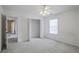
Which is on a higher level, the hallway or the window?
the window

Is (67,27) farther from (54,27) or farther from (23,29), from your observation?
(23,29)

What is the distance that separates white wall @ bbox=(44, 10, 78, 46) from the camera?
392 centimetres

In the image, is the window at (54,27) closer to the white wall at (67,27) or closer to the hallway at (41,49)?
the white wall at (67,27)

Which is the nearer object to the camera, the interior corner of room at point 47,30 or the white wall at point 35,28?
the interior corner of room at point 47,30

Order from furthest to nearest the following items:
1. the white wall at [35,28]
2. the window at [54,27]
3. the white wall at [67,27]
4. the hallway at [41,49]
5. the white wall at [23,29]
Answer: the white wall at [35,28], the white wall at [23,29], the window at [54,27], the white wall at [67,27], the hallway at [41,49]

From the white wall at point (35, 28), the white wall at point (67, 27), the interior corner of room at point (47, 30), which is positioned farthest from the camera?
the white wall at point (35, 28)

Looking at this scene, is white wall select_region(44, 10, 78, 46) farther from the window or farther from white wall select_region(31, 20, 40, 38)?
white wall select_region(31, 20, 40, 38)

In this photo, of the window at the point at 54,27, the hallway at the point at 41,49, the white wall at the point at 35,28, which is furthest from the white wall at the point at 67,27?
the white wall at the point at 35,28

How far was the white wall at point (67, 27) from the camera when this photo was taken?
3.92m

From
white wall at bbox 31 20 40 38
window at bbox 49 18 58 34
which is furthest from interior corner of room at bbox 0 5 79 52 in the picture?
white wall at bbox 31 20 40 38

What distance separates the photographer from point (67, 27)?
430 cm

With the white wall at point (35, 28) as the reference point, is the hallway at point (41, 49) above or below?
below
